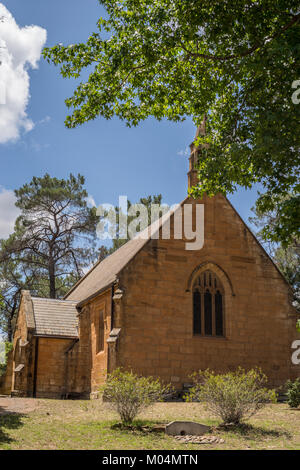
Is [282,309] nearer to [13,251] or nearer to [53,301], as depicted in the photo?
[53,301]

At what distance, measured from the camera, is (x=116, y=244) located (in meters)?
46.6

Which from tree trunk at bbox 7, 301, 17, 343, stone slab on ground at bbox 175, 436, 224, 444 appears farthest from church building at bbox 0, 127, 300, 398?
tree trunk at bbox 7, 301, 17, 343

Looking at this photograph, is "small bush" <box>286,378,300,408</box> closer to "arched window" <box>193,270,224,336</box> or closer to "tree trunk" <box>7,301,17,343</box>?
"arched window" <box>193,270,224,336</box>

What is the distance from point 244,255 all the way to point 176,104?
10.0 m

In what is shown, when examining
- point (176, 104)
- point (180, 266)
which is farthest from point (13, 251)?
point (176, 104)

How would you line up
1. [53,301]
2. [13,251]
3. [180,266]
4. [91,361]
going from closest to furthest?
[180,266]
[91,361]
[53,301]
[13,251]

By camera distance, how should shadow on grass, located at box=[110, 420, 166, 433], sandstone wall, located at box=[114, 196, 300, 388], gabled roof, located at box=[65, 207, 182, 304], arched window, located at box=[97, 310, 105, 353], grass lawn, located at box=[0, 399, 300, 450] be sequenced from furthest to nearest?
arched window, located at box=[97, 310, 105, 353] < gabled roof, located at box=[65, 207, 182, 304] < sandstone wall, located at box=[114, 196, 300, 388] < shadow on grass, located at box=[110, 420, 166, 433] < grass lawn, located at box=[0, 399, 300, 450]

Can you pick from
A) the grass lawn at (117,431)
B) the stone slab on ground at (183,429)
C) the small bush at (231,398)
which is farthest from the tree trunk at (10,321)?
the stone slab on ground at (183,429)

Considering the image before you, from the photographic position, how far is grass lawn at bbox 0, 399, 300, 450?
10719mm

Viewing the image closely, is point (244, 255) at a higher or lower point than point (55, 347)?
higher

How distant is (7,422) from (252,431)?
657 centimetres

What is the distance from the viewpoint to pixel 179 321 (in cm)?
2158

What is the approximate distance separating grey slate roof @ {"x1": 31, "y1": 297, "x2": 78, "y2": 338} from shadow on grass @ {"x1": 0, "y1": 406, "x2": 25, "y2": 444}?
370 inches

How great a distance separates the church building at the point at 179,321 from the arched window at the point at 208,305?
0.05m
